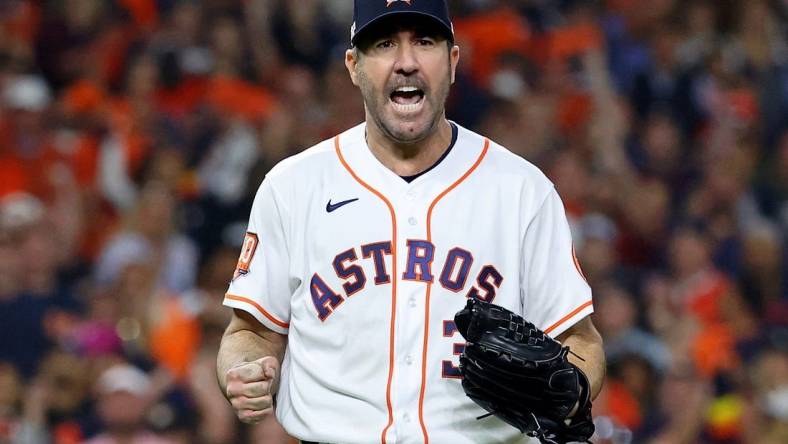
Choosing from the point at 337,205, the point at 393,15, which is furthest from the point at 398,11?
the point at 337,205

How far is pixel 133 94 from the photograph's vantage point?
Result: 833 centimetres

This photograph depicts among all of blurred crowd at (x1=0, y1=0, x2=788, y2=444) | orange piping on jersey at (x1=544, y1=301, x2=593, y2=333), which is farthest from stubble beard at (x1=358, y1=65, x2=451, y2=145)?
blurred crowd at (x1=0, y1=0, x2=788, y2=444)

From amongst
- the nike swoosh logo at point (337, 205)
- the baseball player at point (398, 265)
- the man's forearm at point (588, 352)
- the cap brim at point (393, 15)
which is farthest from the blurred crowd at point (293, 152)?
the cap brim at point (393, 15)

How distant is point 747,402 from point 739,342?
48 cm

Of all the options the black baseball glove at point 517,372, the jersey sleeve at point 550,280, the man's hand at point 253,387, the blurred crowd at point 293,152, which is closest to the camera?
the black baseball glove at point 517,372

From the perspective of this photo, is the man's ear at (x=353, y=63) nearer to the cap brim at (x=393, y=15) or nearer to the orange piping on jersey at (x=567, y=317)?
the cap brim at (x=393, y=15)

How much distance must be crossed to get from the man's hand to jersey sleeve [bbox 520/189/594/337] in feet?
2.09

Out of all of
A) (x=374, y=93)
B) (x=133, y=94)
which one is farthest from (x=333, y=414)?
(x=133, y=94)

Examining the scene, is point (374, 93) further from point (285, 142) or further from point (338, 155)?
point (285, 142)

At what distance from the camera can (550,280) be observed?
3148 mm

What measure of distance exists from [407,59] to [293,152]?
4.77 metres

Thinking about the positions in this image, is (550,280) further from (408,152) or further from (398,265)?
(408,152)

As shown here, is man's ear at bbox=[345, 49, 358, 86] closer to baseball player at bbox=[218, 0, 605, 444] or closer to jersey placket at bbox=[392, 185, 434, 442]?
baseball player at bbox=[218, 0, 605, 444]

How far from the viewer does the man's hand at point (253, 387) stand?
290 centimetres
